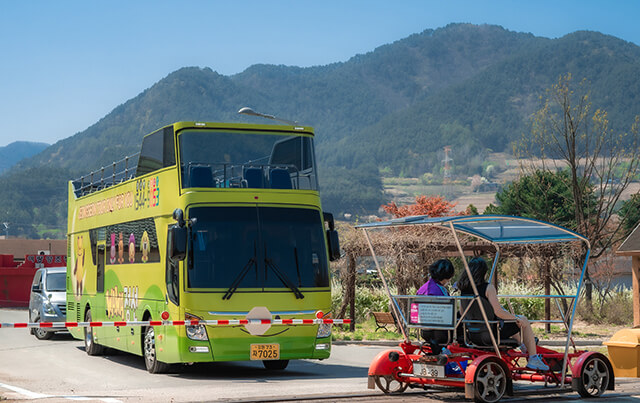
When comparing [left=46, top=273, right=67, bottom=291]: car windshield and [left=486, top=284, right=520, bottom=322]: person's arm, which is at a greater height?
[left=46, top=273, right=67, bottom=291]: car windshield

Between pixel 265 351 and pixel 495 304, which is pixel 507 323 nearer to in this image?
pixel 495 304

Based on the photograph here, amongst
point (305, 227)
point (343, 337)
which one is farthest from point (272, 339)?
point (343, 337)

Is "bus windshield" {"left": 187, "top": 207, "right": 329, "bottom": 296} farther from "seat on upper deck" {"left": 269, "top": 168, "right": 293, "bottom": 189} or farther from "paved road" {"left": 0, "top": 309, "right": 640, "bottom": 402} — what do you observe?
"paved road" {"left": 0, "top": 309, "right": 640, "bottom": 402}

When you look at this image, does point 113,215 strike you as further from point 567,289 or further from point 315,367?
point 567,289

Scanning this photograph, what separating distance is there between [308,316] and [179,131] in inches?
144

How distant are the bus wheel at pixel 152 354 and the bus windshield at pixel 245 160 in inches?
108

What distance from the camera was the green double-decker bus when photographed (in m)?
14.6

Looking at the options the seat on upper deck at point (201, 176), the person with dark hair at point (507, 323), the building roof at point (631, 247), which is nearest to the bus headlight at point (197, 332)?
the seat on upper deck at point (201, 176)

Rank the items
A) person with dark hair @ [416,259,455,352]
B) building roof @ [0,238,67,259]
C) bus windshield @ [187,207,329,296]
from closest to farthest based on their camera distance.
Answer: person with dark hair @ [416,259,455,352], bus windshield @ [187,207,329,296], building roof @ [0,238,67,259]

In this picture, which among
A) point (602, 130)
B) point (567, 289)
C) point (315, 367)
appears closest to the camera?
point (315, 367)

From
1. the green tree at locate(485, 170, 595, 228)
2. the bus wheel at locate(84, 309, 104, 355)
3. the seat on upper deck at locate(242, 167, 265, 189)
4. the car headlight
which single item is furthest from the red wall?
the seat on upper deck at locate(242, 167, 265, 189)

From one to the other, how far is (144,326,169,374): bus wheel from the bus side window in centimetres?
116

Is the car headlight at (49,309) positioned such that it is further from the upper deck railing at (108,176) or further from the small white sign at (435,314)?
the small white sign at (435,314)

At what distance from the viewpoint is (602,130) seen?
36.7 m
